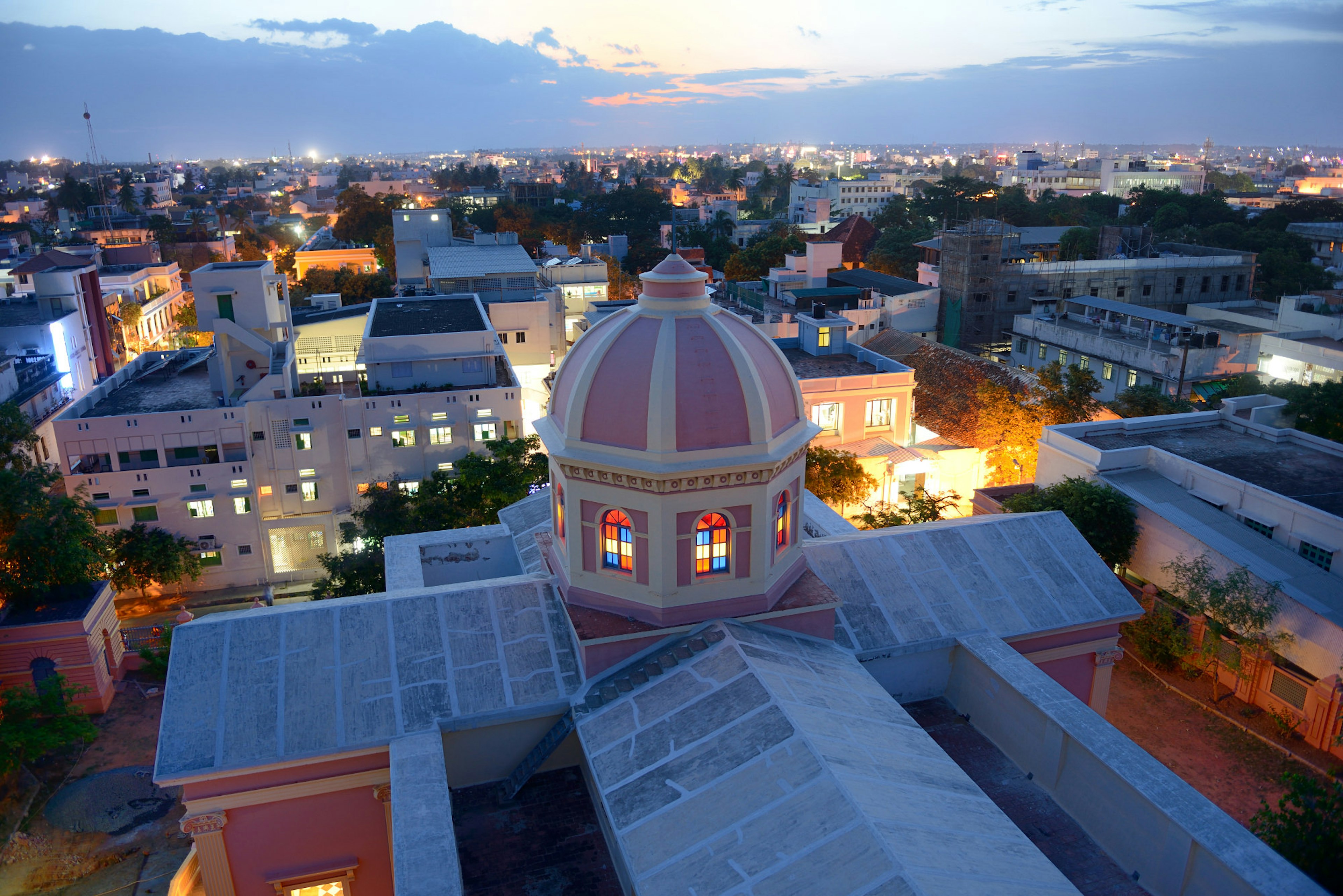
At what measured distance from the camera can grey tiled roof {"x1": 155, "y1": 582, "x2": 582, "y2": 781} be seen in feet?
56.9

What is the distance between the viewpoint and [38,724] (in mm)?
31578

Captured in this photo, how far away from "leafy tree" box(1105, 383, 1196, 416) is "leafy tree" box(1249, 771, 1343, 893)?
104 feet

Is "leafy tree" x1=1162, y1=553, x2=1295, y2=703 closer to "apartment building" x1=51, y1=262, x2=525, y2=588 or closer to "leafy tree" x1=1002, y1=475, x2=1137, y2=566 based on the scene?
"leafy tree" x1=1002, y1=475, x2=1137, y2=566

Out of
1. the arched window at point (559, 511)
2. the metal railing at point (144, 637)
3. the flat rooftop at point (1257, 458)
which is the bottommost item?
the metal railing at point (144, 637)

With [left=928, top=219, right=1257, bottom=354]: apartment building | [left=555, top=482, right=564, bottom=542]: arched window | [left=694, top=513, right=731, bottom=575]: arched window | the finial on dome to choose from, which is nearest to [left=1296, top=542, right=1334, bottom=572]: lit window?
[left=694, top=513, right=731, bottom=575]: arched window

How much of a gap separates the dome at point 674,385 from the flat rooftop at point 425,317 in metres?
32.6

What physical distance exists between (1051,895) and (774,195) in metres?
197

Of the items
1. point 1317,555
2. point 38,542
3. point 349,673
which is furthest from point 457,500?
point 1317,555

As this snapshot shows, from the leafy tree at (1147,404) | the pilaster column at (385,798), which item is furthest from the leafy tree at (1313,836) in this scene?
the leafy tree at (1147,404)

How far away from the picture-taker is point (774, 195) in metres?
198

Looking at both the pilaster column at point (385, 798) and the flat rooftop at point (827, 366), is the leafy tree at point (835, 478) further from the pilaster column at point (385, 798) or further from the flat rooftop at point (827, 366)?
the pilaster column at point (385, 798)

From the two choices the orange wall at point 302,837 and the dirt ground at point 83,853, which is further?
the dirt ground at point 83,853

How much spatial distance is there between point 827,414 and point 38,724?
35.7 meters

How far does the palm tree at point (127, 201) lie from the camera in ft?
478
